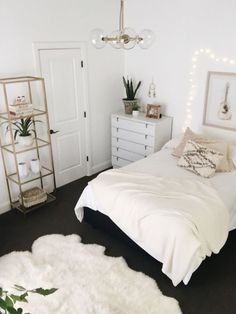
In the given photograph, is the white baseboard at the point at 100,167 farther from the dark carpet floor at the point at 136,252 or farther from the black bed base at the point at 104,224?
the black bed base at the point at 104,224

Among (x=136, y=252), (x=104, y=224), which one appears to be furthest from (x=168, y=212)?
(x=104, y=224)

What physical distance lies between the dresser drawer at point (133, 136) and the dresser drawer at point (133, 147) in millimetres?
51

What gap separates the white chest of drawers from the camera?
156 inches

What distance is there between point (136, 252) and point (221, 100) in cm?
216

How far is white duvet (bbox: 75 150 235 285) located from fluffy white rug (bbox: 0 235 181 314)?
10.3 inches

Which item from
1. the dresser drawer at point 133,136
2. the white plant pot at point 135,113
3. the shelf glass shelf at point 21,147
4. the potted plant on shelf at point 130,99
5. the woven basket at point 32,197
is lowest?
the woven basket at point 32,197

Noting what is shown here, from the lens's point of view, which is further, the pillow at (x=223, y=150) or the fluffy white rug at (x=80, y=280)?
the pillow at (x=223, y=150)

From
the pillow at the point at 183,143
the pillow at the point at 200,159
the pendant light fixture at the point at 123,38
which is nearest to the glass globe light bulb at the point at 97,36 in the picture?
the pendant light fixture at the point at 123,38

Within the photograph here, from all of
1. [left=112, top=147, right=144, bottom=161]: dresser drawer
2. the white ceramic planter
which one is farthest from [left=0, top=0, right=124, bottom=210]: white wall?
the white ceramic planter

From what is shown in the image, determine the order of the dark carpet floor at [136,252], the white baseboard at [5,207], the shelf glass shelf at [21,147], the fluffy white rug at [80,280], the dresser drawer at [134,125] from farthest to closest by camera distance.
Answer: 1. the dresser drawer at [134,125]
2. the white baseboard at [5,207]
3. the shelf glass shelf at [21,147]
4. the dark carpet floor at [136,252]
5. the fluffy white rug at [80,280]

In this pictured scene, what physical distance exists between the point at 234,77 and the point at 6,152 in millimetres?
2860

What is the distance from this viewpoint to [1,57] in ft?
10.0

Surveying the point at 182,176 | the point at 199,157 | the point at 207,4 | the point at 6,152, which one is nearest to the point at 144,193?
the point at 182,176

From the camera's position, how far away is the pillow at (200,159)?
3059mm
